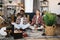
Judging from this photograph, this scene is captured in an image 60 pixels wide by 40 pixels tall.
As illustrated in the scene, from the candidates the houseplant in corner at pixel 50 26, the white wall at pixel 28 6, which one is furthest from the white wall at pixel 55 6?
the houseplant in corner at pixel 50 26

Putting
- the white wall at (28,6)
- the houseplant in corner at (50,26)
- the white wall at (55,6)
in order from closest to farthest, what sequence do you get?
the houseplant in corner at (50,26) < the white wall at (55,6) < the white wall at (28,6)

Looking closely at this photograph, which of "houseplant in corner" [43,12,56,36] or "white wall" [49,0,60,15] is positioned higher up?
"white wall" [49,0,60,15]

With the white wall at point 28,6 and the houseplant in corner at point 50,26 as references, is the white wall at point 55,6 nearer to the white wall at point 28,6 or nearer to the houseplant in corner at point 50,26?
the white wall at point 28,6

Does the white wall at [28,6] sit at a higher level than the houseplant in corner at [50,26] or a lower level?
higher

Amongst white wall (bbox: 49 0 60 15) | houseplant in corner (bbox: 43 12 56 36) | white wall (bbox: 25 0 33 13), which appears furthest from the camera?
white wall (bbox: 25 0 33 13)

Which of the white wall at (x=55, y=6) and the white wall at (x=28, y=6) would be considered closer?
the white wall at (x=55, y=6)

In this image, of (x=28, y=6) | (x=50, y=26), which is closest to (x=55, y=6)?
(x=28, y=6)

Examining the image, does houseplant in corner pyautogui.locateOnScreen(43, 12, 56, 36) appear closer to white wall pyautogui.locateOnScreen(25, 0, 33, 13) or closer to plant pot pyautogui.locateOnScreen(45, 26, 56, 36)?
plant pot pyautogui.locateOnScreen(45, 26, 56, 36)

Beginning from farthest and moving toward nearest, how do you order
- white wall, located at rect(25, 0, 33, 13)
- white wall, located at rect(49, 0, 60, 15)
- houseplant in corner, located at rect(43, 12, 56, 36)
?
white wall, located at rect(25, 0, 33, 13) < white wall, located at rect(49, 0, 60, 15) < houseplant in corner, located at rect(43, 12, 56, 36)

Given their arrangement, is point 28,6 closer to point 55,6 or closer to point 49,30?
point 55,6

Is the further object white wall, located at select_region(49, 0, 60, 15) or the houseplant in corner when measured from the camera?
white wall, located at select_region(49, 0, 60, 15)

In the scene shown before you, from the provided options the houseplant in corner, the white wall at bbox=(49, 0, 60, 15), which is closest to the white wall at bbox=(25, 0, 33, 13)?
the white wall at bbox=(49, 0, 60, 15)

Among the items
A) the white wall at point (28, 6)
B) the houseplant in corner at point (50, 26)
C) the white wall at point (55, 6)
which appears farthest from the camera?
the white wall at point (28, 6)

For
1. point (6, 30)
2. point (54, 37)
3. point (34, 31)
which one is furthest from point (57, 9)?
point (6, 30)
